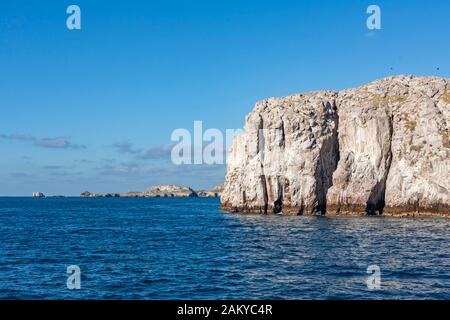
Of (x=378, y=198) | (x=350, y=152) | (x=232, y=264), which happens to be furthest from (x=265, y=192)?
(x=232, y=264)

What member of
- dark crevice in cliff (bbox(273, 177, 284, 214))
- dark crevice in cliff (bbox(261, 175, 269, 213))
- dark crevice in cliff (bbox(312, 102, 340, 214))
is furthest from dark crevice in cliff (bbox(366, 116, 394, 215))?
dark crevice in cliff (bbox(261, 175, 269, 213))

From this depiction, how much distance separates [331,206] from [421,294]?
7608 centimetres

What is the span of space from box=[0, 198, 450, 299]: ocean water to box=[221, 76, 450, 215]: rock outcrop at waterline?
2767 cm

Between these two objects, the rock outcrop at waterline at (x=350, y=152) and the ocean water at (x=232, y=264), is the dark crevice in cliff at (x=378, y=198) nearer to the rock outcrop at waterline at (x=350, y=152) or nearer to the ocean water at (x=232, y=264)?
A: the rock outcrop at waterline at (x=350, y=152)

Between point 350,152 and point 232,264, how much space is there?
71101 mm

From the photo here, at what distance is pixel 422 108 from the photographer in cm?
10344

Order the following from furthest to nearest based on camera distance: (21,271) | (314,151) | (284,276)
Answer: (314,151), (21,271), (284,276)

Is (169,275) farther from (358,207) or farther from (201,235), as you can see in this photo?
(358,207)

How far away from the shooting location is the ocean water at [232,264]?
31406 mm

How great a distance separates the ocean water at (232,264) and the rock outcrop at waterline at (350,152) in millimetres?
27668

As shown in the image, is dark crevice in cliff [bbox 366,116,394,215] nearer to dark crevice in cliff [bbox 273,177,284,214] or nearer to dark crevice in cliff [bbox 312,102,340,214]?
dark crevice in cliff [bbox 312,102,340,214]

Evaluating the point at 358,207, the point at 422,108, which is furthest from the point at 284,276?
the point at 422,108

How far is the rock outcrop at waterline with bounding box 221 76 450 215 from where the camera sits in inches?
3831

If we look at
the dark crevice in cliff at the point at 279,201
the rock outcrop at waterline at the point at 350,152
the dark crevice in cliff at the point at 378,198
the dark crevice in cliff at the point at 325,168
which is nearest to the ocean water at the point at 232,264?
the rock outcrop at waterline at the point at 350,152
